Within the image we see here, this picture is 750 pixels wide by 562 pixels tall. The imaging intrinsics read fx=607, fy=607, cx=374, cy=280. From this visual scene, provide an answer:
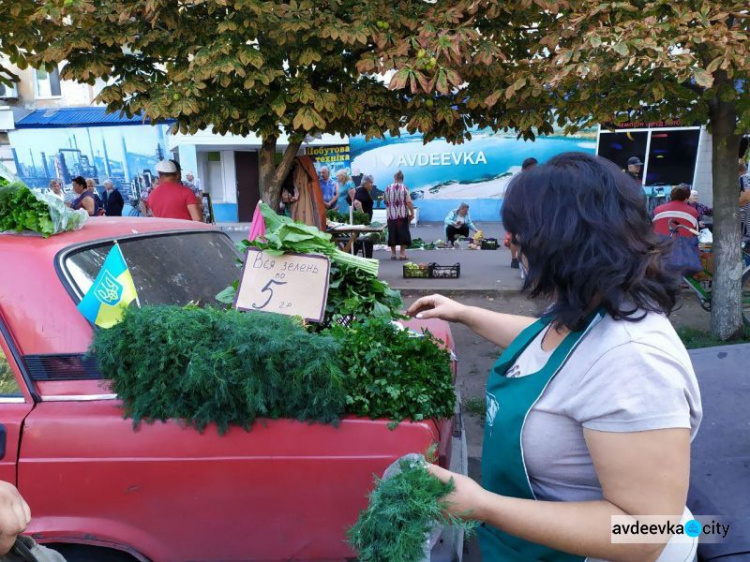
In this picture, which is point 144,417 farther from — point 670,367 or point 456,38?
point 456,38

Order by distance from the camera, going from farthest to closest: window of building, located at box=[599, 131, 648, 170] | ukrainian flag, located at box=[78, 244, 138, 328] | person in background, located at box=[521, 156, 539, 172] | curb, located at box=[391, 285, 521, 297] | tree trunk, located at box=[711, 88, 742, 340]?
window of building, located at box=[599, 131, 648, 170] < curb, located at box=[391, 285, 521, 297] < tree trunk, located at box=[711, 88, 742, 340] < ukrainian flag, located at box=[78, 244, 138, 328] < person in background, located at box=[521, 156, 539, 172]

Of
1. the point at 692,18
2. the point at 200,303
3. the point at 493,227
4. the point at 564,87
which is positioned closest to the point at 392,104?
the point at 564,87

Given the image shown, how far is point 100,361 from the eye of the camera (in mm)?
2152

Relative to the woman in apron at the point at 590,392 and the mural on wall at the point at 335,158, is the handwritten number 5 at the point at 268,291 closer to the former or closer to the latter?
the woman in apron at the point at 590,392

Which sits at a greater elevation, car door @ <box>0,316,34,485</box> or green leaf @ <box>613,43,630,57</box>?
green leaf @ <box>613,43,630,57</box>

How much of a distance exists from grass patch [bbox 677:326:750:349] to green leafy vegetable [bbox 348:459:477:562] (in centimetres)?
604

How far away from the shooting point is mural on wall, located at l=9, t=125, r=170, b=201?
21.7 metres

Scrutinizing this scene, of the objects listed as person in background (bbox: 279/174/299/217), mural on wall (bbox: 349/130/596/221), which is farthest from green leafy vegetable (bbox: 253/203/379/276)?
mural on wall (bbox: 349/130/596/221)

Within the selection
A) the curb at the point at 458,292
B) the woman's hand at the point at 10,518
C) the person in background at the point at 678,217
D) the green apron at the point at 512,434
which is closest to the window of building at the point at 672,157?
the person in background at the point at 678,217

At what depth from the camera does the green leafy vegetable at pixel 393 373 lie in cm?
213

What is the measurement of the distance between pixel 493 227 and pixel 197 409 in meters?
20.0

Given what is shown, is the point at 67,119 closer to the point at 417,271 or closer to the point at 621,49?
the point at 417,271

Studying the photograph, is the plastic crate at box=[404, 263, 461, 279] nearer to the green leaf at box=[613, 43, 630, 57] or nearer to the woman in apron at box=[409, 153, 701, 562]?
the green leaf at box=[613, 43, 630, 57]

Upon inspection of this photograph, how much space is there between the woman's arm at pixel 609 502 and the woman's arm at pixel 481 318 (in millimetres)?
762
